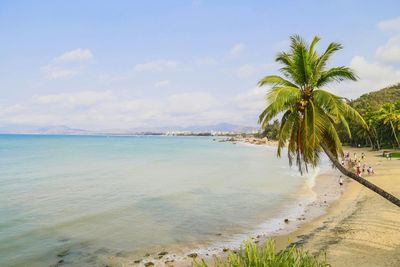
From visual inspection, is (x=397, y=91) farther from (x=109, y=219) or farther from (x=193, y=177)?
(x=109, y=219)

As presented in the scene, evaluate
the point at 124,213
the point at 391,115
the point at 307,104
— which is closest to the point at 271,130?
the point at 391,115

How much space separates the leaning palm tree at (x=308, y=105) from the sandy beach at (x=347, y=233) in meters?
3.30

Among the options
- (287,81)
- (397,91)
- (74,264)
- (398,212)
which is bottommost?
(74,264)

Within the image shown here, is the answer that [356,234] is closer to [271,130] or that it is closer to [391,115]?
[271,130]

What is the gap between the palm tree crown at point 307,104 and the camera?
10367 millimetres

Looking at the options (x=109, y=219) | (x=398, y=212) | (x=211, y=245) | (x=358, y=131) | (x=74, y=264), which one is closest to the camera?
(x=74, y=264)

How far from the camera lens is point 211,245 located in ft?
54.2

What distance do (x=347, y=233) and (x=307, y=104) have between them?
852 centimetres

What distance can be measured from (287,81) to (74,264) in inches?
433

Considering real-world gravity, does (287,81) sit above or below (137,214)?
above

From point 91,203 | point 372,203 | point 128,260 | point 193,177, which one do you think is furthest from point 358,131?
point 128,260

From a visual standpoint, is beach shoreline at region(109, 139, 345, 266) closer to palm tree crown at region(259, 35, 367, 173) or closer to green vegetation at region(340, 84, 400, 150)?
palm tree crown at region(259, 35, 367, 173)

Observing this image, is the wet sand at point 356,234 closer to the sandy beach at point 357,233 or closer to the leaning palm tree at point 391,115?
the sandy beach at point 357,233

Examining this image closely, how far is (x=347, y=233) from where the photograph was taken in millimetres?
16219
